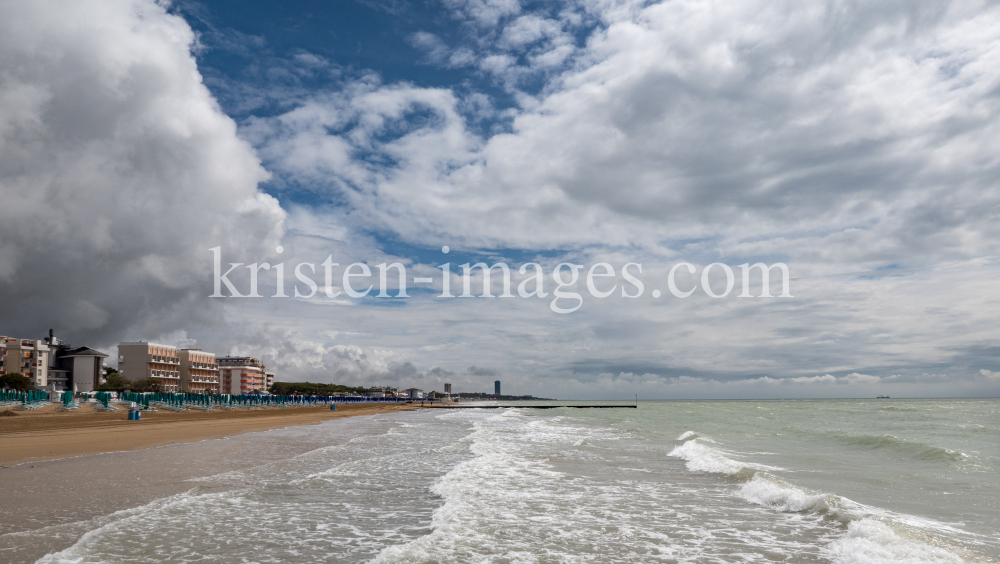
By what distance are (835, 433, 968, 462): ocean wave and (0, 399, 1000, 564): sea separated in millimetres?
247

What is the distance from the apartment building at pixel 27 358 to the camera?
93.9 meters

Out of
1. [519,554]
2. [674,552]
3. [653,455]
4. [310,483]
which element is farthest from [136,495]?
[653,455]

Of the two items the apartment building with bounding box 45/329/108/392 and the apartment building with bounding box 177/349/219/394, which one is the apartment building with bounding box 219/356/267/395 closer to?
the apartment building with bounding box 177/349/219/394

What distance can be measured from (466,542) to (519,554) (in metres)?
0.94

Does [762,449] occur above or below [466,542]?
below

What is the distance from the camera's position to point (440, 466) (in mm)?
16922

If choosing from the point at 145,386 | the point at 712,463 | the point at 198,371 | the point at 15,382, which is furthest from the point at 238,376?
the point at 712,463

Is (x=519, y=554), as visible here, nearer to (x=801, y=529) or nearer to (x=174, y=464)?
(x=801, y=529)

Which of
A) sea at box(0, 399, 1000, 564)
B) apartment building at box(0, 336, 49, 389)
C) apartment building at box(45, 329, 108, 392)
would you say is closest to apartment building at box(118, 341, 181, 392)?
apartment building at box(45, 329, 108, 392)

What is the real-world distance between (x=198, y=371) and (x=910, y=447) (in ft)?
440

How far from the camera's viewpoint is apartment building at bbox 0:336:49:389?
93.9 meters

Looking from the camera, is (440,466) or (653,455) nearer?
(440,466)

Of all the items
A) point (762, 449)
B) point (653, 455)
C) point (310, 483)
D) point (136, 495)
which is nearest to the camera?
point (136, 495)

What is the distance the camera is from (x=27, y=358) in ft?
320
